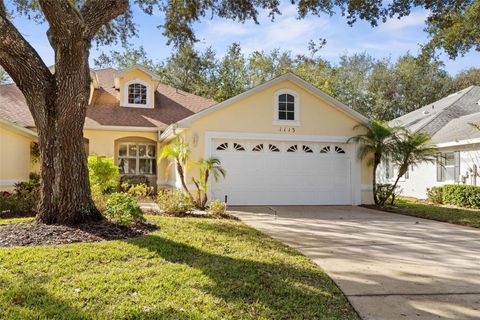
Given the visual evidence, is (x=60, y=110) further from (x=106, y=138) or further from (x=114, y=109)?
(x=114, y=109)

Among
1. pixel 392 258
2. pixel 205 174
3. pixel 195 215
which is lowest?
pixel 392 258

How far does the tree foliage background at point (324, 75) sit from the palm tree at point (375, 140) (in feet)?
49.2

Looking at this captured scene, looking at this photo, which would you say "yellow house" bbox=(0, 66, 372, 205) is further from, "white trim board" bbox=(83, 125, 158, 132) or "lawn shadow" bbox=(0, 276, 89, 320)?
"lawn shadow" bbox=(0, 276, 89, 320)

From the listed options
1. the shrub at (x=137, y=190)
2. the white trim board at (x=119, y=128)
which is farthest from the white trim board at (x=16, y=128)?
the shrub at (x=137, y=190)

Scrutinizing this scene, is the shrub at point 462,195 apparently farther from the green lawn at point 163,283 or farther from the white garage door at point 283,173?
the green lawn at point 163,283

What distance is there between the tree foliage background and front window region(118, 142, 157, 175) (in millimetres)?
10978

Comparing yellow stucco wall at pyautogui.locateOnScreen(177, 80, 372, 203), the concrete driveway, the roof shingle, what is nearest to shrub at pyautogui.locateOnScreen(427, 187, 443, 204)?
the roof shingle

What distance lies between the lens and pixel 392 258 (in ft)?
21.2

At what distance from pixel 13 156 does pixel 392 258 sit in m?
13.2

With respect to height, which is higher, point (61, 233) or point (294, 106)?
point (294, 106)

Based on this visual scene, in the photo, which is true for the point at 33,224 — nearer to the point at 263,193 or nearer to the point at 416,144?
the point at 263,193

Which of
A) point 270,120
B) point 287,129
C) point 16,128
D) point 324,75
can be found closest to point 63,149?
point 16,128

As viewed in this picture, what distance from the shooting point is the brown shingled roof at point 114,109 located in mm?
16797

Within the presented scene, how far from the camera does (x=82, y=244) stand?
616 centimetres
